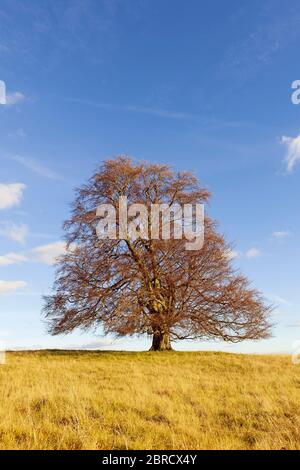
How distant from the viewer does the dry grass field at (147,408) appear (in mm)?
7934

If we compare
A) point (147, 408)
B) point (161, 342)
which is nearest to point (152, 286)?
point (161, 342)

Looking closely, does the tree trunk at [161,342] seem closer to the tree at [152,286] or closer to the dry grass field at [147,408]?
the tree at [152,286]

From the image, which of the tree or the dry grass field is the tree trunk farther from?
the dry grass field

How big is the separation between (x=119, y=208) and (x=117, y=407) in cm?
1630

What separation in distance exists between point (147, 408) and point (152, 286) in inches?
599

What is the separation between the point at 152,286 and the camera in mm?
25578

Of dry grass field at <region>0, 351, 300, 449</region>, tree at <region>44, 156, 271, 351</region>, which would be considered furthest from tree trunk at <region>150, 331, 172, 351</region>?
dry grass field at <region>0, 351, 300, 449</region>

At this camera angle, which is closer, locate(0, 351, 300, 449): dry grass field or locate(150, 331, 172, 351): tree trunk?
locate(0, 351, 300, 449): dry grass field

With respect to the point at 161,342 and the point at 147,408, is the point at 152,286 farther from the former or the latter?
the point at 147,408

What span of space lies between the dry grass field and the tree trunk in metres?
7.17

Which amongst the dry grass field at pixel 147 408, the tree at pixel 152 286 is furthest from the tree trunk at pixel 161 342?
the dry grass field at pixel 147 408

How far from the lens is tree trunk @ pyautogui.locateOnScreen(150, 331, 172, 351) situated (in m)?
25.8

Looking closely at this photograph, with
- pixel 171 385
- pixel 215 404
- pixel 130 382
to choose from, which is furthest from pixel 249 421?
pixel 130 382

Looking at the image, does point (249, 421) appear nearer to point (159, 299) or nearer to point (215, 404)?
point (215, 404)
